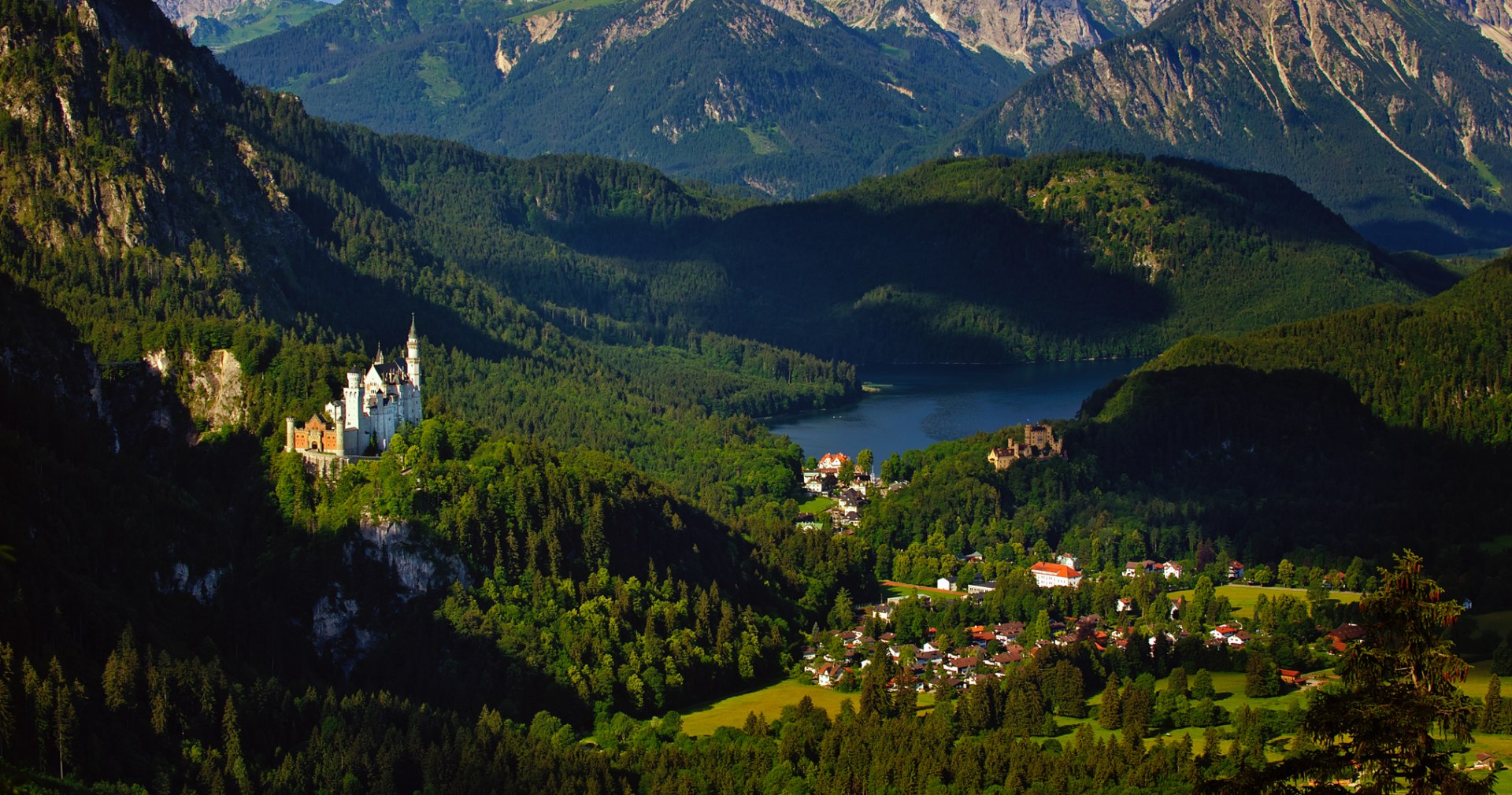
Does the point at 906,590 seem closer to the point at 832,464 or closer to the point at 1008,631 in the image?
the point at 1008,631

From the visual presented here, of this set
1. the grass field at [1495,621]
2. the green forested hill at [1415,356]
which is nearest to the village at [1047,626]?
the grass field at [1495,621]

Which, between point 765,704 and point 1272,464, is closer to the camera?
point 765,704

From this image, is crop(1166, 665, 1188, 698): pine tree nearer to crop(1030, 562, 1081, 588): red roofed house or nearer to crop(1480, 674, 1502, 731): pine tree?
crop(1480, 674, 1502, 731): pine tree

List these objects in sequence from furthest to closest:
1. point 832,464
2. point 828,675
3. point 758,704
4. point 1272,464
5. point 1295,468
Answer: point 832,464
point 1272,464
point 1295,468
point 828,675
point 758,704

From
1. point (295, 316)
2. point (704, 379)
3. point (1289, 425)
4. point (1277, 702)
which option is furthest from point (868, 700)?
point (704, 379)

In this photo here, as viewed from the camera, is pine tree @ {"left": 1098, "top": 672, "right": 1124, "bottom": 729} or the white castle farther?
the white castle

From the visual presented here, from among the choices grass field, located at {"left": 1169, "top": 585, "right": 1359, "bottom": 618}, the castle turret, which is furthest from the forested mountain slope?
grass field, located at {"left": 1169, "top": 585, "right": 1359, "bottom": 618}

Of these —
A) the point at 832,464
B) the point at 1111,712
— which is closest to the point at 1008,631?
the point at 1111,712
